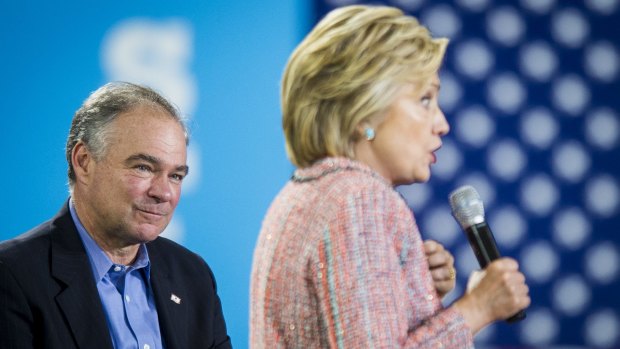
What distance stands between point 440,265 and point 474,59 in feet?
9.30

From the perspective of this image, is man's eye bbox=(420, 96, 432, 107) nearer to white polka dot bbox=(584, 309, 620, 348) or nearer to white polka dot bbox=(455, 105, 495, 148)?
white polka dot bbox=(455, 105, 495, 148)

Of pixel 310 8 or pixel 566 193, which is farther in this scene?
pixel 566 193

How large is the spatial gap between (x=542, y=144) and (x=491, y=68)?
1.45 feet

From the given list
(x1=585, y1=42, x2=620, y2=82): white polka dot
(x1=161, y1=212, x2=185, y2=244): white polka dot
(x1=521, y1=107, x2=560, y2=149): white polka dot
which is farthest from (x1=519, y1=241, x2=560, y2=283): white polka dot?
(x1=161, y1=212, x2=185, y2=244): white polka dot

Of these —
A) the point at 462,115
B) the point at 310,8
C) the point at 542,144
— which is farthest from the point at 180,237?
the point at 542,144

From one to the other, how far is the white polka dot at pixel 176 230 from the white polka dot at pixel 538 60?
5.92 feet

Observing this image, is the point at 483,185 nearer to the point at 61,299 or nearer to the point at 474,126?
the point at 474,126

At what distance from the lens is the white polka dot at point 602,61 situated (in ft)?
13.7

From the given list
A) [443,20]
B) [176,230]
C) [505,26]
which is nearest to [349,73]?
[176,230]

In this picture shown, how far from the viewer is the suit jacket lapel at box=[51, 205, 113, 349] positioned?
5.65 feet

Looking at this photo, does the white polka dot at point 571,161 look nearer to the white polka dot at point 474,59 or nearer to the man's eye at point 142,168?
the white polka dot at point 474,59

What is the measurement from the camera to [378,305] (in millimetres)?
1143

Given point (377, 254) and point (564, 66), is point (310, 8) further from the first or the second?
point (377, 254)

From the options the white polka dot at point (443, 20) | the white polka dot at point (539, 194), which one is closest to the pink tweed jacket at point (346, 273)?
the white polka dot at point (443, 20)
